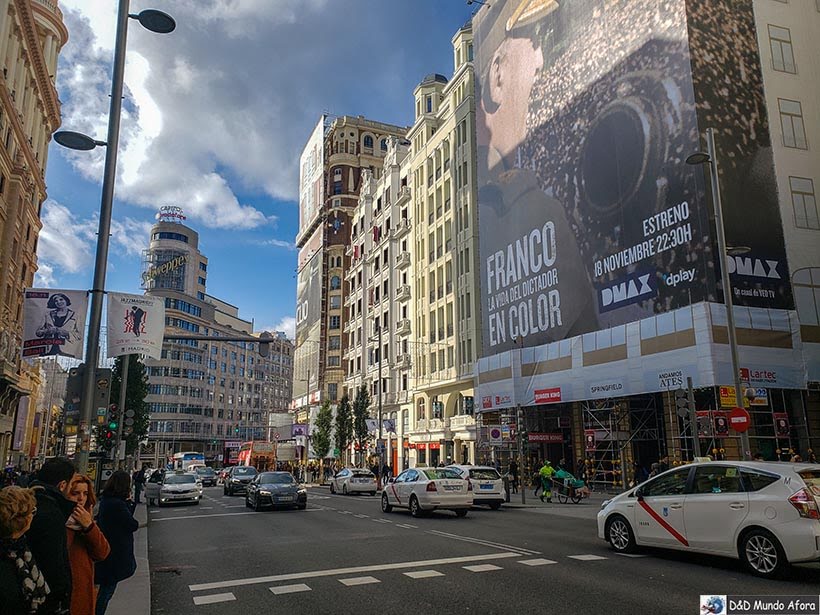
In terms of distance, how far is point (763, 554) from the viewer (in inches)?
345

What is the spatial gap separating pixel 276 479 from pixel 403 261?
34119mm

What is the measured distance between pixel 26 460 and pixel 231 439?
234ft

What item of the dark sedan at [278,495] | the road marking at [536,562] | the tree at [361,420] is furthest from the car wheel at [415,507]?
the tree at [361,420]

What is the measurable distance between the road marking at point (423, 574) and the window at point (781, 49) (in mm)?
28521

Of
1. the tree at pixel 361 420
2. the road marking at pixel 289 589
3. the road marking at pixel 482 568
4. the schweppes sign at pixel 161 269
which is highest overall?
the schweppes sign at pixel 161 269

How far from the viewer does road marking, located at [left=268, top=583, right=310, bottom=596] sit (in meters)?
8.65

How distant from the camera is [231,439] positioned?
400 ft

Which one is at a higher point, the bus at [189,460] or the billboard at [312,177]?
the billboard at [312,177]

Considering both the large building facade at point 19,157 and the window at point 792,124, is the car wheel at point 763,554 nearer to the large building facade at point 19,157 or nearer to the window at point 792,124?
the window at point 792,124

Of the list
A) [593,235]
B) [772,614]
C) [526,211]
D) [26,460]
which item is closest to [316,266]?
[26,460]

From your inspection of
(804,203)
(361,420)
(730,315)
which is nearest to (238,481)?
(361,420)

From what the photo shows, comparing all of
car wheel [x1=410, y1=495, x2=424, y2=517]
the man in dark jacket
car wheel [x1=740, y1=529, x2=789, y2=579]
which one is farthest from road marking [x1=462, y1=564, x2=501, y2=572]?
car wheel [x1=410, y1=495, x2=424, y2=517]

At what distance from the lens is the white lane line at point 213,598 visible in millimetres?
8312

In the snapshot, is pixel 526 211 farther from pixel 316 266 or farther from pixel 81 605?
pixel 316 266
